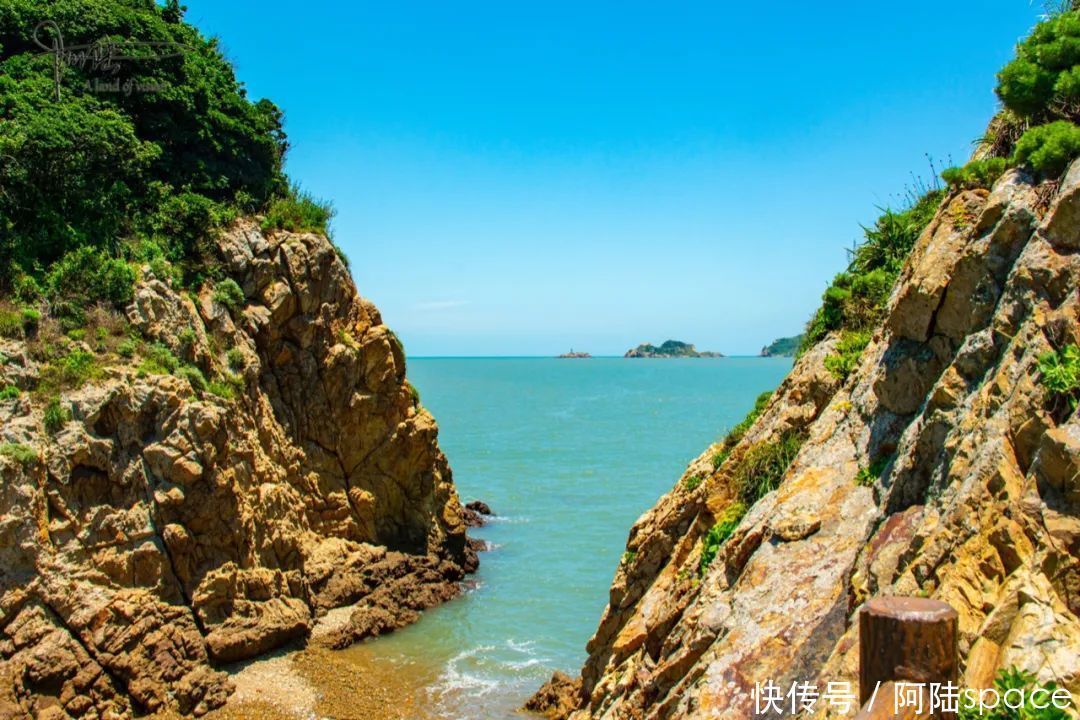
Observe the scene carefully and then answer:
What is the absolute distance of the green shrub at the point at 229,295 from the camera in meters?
23.9

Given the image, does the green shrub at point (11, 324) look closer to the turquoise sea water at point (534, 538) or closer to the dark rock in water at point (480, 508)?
the turquoise sea water at point (534, 538)

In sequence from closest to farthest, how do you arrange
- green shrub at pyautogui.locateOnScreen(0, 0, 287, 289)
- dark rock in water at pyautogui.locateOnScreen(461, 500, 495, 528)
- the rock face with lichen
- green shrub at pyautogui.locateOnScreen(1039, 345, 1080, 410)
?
green shrub at pyautogui.locateOnScreen(1039, 345, 1080, 410) → the rock face with lichen → green shrub at pyautogui.locateOnScreen(0, 0, 287, 289) → dark rock in water at pyautogui.locateOnScreen(461, 500, 495, 528)

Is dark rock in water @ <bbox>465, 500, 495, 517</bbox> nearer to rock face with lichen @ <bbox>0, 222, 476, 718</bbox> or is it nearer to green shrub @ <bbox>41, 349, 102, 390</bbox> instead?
rock face with lichen @ <bbox>0, 222, 476, 718</bbox>

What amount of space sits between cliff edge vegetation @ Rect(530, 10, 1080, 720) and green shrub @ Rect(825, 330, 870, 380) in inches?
1.3

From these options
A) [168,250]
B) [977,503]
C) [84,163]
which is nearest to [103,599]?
[168,250]

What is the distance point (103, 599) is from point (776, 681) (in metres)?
15.6

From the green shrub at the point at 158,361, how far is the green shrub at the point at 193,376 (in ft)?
0.61

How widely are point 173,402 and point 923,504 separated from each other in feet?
57.2

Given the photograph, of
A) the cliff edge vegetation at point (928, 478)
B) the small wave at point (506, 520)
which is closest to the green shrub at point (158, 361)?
the cliff edge vegetation at point (928, 478)

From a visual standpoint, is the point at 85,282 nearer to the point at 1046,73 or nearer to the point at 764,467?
the point at 764,467

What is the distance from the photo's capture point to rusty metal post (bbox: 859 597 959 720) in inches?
166

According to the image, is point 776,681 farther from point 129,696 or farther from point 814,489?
point 129,696

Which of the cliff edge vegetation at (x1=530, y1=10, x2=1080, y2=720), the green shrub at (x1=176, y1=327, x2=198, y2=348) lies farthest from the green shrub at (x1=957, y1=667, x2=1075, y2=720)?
the green shrub at (x1=176, y1=327, x2=198, y2=348)

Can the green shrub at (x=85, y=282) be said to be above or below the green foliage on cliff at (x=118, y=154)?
below
